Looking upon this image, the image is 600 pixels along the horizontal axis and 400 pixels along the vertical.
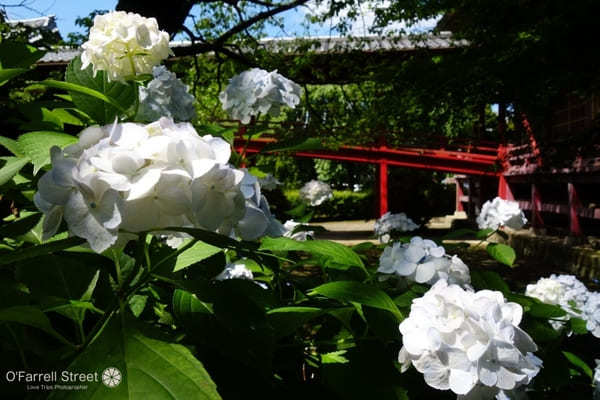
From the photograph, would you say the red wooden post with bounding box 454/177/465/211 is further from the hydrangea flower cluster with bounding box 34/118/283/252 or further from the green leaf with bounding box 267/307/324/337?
the hydrangea flower cluster with bounding box 34/118/283/252

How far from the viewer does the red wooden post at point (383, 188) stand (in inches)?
554

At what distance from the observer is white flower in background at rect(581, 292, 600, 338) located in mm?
1420

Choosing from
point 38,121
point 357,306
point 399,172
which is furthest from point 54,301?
point 399,172

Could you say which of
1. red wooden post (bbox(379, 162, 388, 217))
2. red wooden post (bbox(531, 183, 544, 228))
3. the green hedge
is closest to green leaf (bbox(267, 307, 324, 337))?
red wooden post (bbox(531, 183, 544, 228))

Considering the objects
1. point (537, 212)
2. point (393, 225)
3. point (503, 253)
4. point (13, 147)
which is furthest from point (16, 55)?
point (537, 212)

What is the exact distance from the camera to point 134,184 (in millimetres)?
513

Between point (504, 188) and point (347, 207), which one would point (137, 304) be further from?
point (347, 207)

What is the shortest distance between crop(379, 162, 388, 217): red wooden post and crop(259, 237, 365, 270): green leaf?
1326cm

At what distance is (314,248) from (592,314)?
1.11 m

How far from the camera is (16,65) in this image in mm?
995

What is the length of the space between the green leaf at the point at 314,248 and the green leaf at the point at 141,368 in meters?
0.27

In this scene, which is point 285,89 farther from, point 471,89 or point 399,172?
point 399,172

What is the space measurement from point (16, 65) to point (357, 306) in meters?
0.84

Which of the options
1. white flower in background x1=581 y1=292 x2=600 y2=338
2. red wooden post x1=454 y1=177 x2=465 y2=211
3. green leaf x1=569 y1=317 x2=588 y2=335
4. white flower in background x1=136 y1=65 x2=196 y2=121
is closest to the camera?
green leaf x1=569 y1=317 x2=588 y2=335
